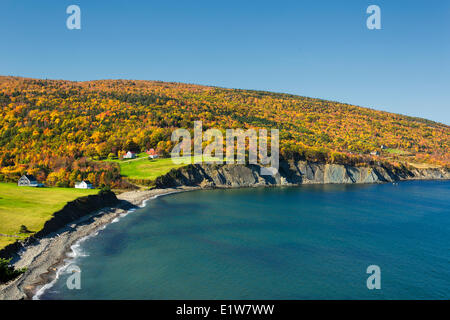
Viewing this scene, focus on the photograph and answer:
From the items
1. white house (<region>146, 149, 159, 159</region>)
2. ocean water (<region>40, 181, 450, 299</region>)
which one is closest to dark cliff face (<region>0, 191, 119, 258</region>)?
ocean water (<region>40, 181, 450, 299</region>)

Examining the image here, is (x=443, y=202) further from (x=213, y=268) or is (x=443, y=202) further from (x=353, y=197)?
(x=213, y=268)

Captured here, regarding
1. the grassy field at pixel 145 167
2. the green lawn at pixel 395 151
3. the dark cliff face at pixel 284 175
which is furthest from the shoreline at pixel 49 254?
the green lawn at pixel 395 151

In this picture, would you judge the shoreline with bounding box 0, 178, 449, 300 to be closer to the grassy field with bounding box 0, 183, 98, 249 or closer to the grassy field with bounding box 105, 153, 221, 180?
the grassy field with bounding box 0, 183, 98, 249

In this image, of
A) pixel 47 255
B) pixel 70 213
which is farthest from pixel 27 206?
pixel 47 255

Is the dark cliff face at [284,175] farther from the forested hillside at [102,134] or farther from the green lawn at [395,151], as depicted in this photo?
the green lawn at [395,151]

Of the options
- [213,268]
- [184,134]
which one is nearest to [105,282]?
[213,268]

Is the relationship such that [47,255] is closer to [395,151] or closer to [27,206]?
[27,206]
